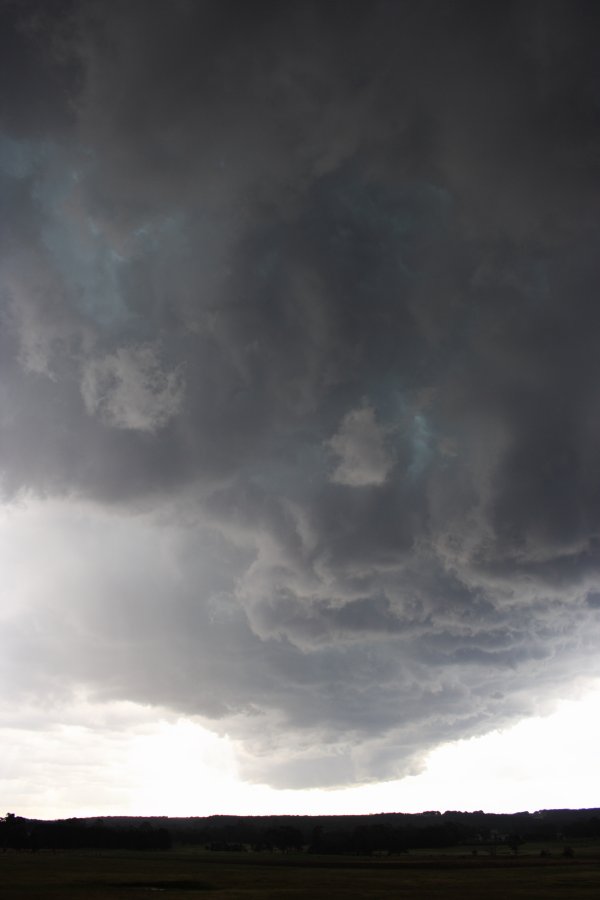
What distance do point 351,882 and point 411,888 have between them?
693 inches

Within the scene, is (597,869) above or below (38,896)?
below

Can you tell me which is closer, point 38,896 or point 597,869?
point 38,896

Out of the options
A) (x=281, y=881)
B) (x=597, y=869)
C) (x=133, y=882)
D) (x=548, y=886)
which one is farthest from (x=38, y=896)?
(x=597, y=869)

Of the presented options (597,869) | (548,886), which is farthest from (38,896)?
(597,869)

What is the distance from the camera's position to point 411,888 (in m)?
96.1

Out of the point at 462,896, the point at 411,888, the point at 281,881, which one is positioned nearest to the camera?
the point at 462,896

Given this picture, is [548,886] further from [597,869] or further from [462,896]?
[597,869]

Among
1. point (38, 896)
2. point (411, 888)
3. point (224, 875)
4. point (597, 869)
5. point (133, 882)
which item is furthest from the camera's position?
point (597, 869)

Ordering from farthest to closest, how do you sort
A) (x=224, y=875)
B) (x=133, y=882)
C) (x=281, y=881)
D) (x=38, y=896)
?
1. (x=224, y=875)
2. (x=281, y=881)
3. (x=133, y=882)
4. (x=38, y=896)

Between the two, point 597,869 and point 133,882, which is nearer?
point 133,882

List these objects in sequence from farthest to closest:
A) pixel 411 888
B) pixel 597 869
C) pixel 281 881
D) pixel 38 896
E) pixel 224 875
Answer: pixel 597 869 → pixel 224 875 → pixel 281 881 → pixel 411 888 → pixel 38 896

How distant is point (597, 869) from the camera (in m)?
139

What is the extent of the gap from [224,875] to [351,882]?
26367 mm

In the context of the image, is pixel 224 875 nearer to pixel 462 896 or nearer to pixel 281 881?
pixel 281 881
